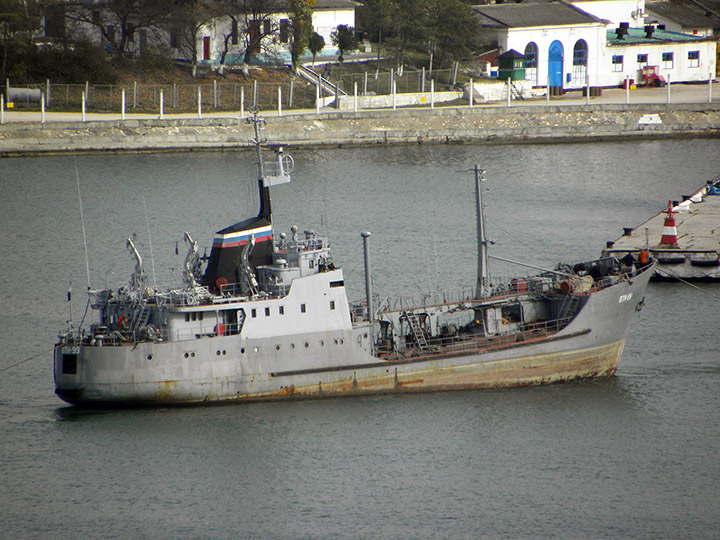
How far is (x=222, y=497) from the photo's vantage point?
22.8 m

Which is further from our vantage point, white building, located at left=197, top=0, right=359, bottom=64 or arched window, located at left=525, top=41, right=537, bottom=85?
arched window, located at left=525, top=41, right=537, bottom=85

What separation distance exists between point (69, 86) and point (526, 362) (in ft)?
145

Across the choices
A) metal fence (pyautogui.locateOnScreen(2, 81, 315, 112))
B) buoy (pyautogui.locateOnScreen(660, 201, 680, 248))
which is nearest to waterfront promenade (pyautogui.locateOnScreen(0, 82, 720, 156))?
metal fence (pyautogui.locateOnScreen(2, 81, 315, 112))

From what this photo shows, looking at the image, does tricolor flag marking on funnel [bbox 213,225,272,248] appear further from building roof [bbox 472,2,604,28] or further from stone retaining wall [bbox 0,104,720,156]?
building roof [bbox 472,2,604,28]

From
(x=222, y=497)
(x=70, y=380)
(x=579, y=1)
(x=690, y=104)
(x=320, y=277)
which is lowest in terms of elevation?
(x=222, y=497)

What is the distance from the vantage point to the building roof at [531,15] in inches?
3066

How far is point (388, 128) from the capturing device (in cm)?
6838

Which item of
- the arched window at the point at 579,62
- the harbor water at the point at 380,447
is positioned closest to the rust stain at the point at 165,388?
the harbor water at the point at 380,447

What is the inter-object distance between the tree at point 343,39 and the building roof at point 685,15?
95.8 feet

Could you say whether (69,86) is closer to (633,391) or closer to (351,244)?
(351,244)

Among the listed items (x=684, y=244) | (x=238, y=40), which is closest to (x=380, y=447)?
(x=684, y=244)

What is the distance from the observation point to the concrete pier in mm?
38531

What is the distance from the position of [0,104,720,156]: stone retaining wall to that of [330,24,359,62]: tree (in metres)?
9.60

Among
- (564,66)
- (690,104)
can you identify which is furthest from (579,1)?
(690,104)
